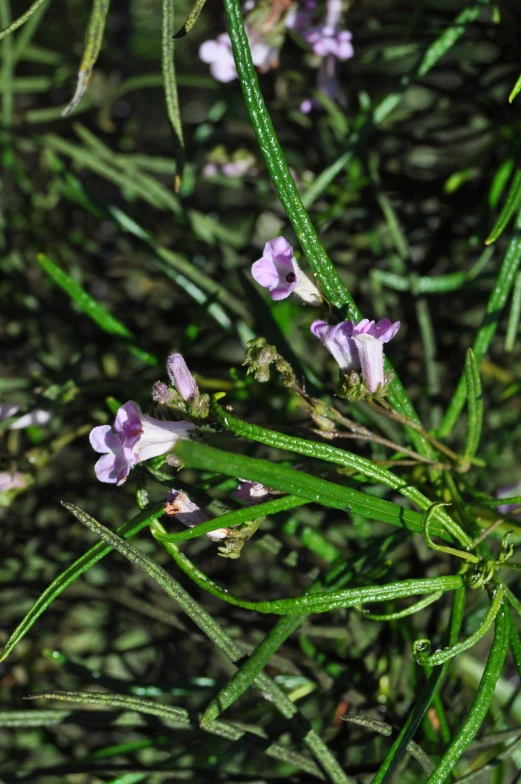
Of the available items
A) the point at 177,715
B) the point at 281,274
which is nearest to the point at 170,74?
the point at 281,274

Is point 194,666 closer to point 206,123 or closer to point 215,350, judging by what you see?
point 215,350

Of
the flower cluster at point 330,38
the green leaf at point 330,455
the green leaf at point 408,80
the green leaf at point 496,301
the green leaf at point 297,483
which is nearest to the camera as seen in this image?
the green leaf at point 297,483

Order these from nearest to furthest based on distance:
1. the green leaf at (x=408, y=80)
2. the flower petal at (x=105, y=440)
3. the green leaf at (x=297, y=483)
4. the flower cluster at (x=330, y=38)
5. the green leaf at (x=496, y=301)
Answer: the green leaf at (x=297, y=483) → the flower petal at (x=105, y=440) → the green leaf at (x=496, y=301) → the green leaf at (x=408, y=80) → the flower cluster at (x=330, y=38)

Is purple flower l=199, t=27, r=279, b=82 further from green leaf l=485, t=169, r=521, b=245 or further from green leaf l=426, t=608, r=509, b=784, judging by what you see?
green leaf l=426, t=608, r=509, b=784

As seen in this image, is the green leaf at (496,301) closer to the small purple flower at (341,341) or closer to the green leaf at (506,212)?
the green leaf at (506,212)

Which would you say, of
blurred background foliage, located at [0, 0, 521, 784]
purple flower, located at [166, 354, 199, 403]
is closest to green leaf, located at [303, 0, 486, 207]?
blurred background foliage, located at [0, 0, 521, 784]

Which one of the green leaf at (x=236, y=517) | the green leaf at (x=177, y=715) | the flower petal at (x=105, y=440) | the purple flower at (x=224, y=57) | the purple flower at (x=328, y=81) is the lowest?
the green leaf at (x=177, y=715)

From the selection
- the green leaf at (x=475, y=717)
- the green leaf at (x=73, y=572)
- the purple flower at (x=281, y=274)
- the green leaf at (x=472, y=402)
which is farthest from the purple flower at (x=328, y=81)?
the green leaf at (x=475, y=717)
